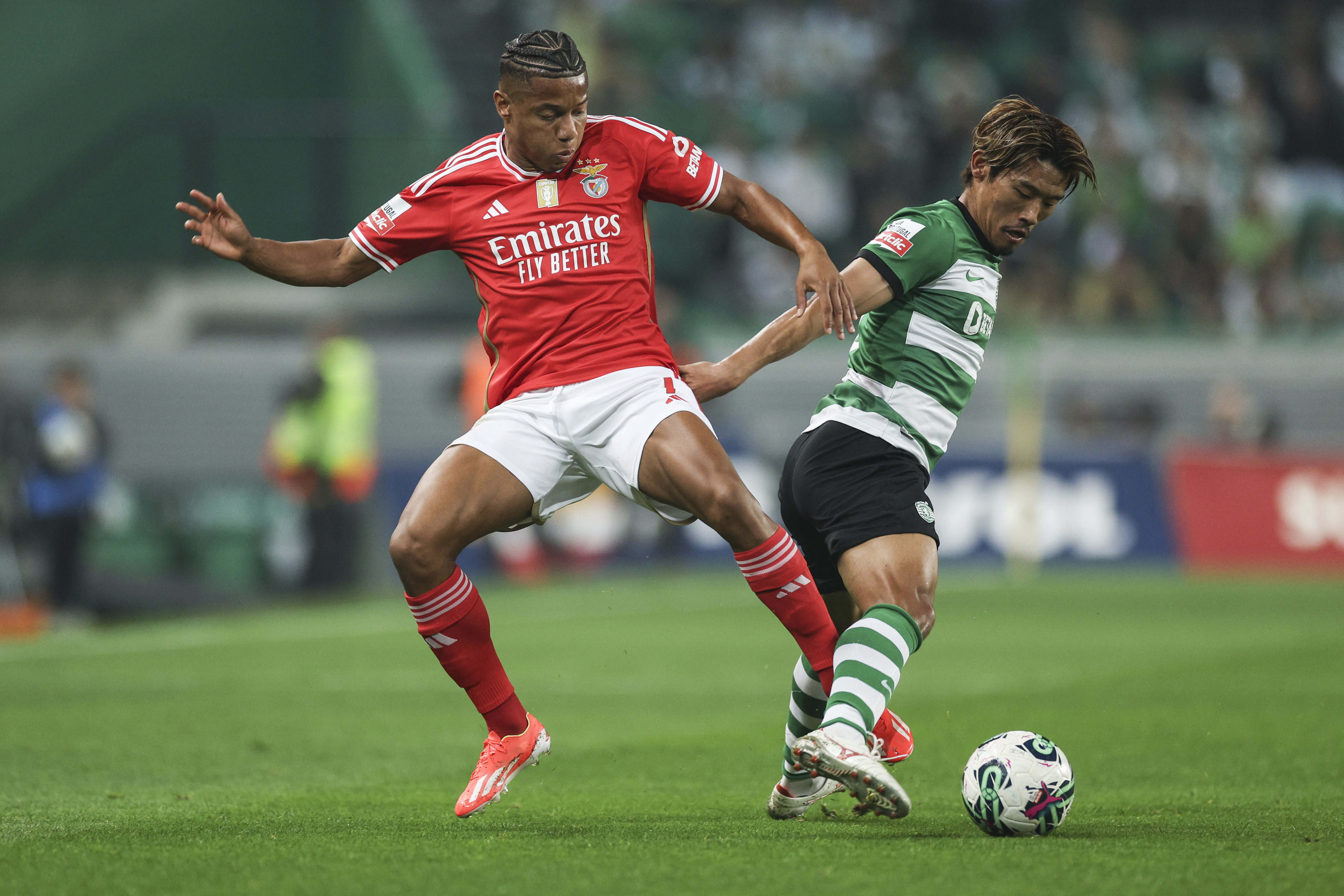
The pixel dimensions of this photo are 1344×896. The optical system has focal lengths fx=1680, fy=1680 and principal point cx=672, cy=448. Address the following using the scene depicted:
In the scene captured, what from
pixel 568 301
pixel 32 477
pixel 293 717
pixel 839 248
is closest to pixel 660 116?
pixel 839 248

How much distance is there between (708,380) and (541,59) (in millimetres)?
1092

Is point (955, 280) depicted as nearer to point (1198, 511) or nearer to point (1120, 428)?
point (1198, 511)

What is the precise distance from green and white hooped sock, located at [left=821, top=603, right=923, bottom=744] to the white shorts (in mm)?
703

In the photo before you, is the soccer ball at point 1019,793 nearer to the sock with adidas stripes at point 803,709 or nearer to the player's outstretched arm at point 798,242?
A: the sock with adidas stripes at point 803,709

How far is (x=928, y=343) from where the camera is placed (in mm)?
5164

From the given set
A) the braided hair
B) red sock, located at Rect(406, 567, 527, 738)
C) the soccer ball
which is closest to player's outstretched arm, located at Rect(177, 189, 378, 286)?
the braided hair

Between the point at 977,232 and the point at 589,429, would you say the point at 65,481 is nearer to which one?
the point at 589,429

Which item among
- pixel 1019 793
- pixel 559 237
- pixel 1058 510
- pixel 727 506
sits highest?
pixel 559 237

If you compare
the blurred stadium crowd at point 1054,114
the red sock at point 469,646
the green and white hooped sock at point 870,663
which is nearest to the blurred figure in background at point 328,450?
the blurred stadium crowd at point 1054,114

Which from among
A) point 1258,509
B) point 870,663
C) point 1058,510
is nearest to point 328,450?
point 1058,510

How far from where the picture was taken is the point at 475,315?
65.5ft

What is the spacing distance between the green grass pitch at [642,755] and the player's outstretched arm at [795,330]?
1.36 metres

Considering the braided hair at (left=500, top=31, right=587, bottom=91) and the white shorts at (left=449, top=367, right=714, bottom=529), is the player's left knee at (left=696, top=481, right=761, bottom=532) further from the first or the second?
the braided hair at (left=500, top=31, right=587, bottom=91)

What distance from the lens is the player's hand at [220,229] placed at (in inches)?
209
